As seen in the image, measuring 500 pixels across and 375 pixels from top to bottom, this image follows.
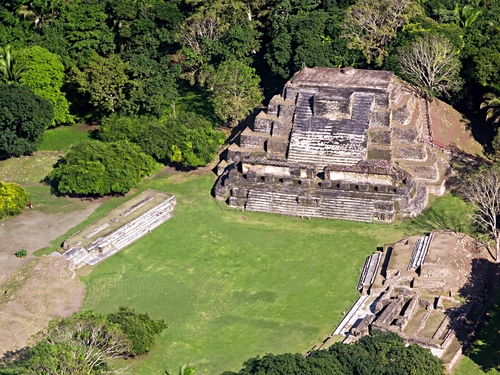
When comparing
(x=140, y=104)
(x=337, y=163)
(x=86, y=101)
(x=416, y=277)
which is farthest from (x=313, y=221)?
(x=86, y=101)

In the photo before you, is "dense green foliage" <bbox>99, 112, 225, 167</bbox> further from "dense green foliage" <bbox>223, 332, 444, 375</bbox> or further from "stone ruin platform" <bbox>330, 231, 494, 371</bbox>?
"dense green foliage" <bbox>223, 332, 444, 375</bbox>

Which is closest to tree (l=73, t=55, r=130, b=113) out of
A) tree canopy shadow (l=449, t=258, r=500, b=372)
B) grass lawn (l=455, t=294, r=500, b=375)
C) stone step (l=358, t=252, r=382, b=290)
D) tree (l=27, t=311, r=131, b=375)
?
stone step (l=358, t=252, r=382, b=290)

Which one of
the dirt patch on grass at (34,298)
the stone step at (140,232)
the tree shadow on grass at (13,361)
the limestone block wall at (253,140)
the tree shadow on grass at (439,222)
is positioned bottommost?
the tree shadow on grass at (13,361)

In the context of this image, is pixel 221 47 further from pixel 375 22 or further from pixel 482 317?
pixel 482 317

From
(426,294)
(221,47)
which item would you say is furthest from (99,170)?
(426,294)

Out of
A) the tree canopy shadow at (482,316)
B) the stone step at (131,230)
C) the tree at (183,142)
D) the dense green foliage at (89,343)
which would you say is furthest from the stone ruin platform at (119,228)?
the tree canopy shadow at (482,316)

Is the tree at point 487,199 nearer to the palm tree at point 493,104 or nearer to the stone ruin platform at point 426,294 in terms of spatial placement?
the stone ruin platform at point 426,294
